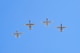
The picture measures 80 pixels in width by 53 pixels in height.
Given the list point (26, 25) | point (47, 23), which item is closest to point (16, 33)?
point (26, 25)

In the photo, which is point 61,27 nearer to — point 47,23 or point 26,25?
point 47,23

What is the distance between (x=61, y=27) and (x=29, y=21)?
11.0m

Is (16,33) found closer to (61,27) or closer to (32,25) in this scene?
(32,25)

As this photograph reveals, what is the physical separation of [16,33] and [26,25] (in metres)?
4.85

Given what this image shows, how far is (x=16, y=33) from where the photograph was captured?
252 feet

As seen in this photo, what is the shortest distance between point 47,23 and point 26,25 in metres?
7.22

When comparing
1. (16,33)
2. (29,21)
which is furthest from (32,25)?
(16,33)

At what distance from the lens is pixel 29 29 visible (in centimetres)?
7469

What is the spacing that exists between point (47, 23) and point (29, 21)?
20.1ft

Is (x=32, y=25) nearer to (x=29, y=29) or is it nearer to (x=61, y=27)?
(x=29, y=29)

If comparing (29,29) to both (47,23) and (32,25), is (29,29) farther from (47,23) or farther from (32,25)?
(47,23)

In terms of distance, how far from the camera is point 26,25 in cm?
7525

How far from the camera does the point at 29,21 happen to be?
244 feet

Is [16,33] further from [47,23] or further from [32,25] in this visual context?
[47,23]
